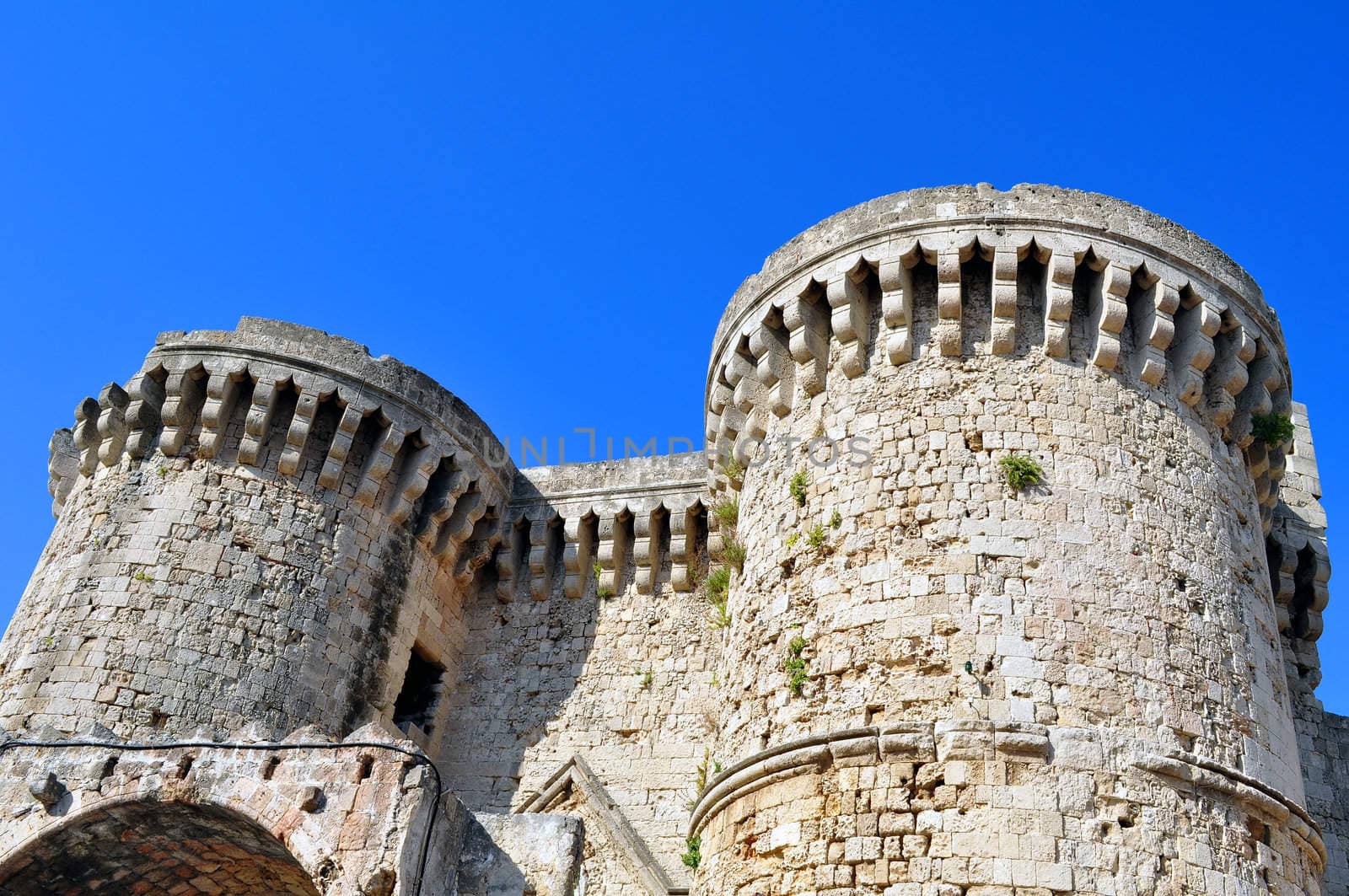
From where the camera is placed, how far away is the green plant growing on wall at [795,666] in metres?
7.72

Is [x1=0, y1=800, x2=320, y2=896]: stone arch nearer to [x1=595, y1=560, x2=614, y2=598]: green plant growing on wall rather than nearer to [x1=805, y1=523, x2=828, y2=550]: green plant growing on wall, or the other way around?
[x1=595, y1=560, x2=614, y2=598]: green plant growing on wall

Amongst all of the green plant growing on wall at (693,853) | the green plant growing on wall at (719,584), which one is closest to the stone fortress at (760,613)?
the green plant growing on wall at (693,853)

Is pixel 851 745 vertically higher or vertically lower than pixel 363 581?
lower

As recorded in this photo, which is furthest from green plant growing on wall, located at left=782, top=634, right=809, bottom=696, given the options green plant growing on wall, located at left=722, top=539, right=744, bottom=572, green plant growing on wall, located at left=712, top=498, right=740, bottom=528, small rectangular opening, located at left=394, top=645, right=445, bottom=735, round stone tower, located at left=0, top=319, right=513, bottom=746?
small rectangular opening, located at left=394, top=645, right=445, bottom=735

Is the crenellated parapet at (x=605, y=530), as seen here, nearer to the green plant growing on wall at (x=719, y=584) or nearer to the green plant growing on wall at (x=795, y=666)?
the green plant growing on wall at (x=719, y=584)

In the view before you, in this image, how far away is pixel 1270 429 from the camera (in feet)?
30.4

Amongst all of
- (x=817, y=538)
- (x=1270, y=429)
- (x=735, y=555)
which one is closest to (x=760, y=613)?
(x=817, y=538)

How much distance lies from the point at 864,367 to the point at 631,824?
3.84m

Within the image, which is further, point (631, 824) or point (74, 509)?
point (74, 509)

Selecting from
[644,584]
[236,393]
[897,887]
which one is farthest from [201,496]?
[897,887]

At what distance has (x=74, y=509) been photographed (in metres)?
10.9

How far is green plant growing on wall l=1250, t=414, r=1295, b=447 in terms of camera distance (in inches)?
365

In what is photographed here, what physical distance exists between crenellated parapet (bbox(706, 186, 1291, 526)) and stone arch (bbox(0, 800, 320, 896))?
176 inches

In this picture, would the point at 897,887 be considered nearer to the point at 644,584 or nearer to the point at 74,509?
the point at 644,584
